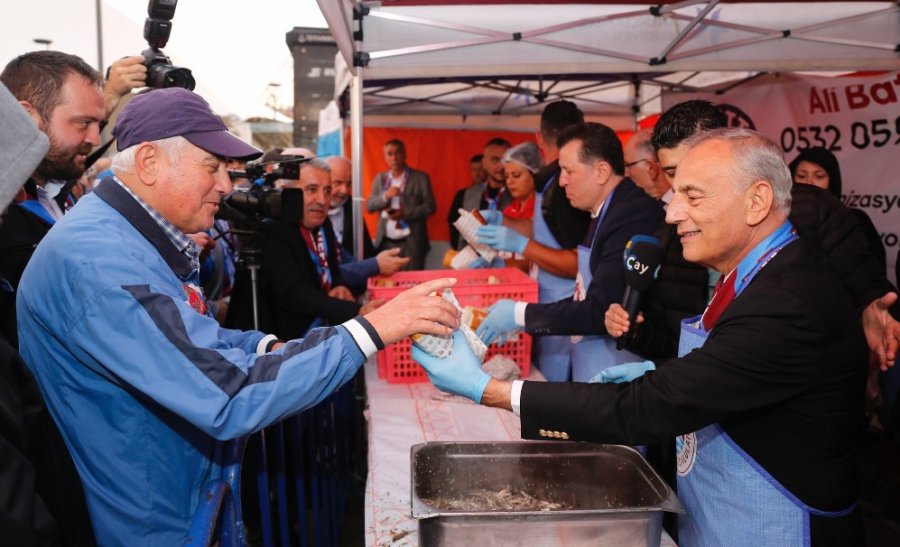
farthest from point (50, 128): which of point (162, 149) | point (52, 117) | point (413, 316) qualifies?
point (413, 316)

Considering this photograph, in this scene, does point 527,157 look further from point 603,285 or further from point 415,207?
point 415,207

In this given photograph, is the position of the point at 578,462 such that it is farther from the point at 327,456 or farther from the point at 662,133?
the point at 327,456

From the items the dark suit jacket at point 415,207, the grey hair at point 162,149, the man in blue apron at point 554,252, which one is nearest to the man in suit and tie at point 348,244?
the man in blue apron at point 554,252

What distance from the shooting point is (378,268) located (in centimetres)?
433

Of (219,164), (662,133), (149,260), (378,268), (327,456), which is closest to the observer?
(149,260)

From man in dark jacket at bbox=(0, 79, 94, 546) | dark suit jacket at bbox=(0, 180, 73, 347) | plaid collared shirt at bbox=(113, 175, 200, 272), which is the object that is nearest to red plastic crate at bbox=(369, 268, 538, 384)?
plaid collared shirt at bbox=(113, 175, 200, 272)

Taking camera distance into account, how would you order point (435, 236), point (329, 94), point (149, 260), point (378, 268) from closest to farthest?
1. point (149, 260)
2. point (378, 268)
3. point (435, 236)
4. point (329, 94)

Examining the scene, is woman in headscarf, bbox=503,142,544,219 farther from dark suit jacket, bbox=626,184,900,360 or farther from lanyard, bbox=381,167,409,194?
lanyard, bbox=381,167,409,194

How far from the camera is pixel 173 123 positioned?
5.69 ft

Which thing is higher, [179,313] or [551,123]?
[551,123]

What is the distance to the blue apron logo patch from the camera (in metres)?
1.79

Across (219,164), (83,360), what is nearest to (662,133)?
(219,164)

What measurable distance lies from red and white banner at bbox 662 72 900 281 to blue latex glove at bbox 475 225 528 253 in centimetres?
310

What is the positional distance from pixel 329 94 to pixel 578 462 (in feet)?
47.1
